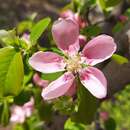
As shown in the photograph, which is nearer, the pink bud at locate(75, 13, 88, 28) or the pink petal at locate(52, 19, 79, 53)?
the pink petal at locate(52, 19, 79, 53)

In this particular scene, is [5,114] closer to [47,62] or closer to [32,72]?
[32,72]

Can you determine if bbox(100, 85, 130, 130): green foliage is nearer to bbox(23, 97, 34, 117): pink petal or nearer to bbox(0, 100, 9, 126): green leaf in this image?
bbox(23, 97, 34, 117): pink petal

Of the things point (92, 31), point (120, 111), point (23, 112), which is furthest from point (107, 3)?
point (120, 111)

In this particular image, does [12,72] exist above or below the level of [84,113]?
above

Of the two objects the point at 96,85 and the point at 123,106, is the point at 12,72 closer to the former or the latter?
the point at 96,85

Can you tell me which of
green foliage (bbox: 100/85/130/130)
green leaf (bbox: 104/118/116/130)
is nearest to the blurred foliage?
green leaf (bbox: 104/118/116/130)

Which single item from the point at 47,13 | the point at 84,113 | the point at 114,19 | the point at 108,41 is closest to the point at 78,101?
the point at 84,113
